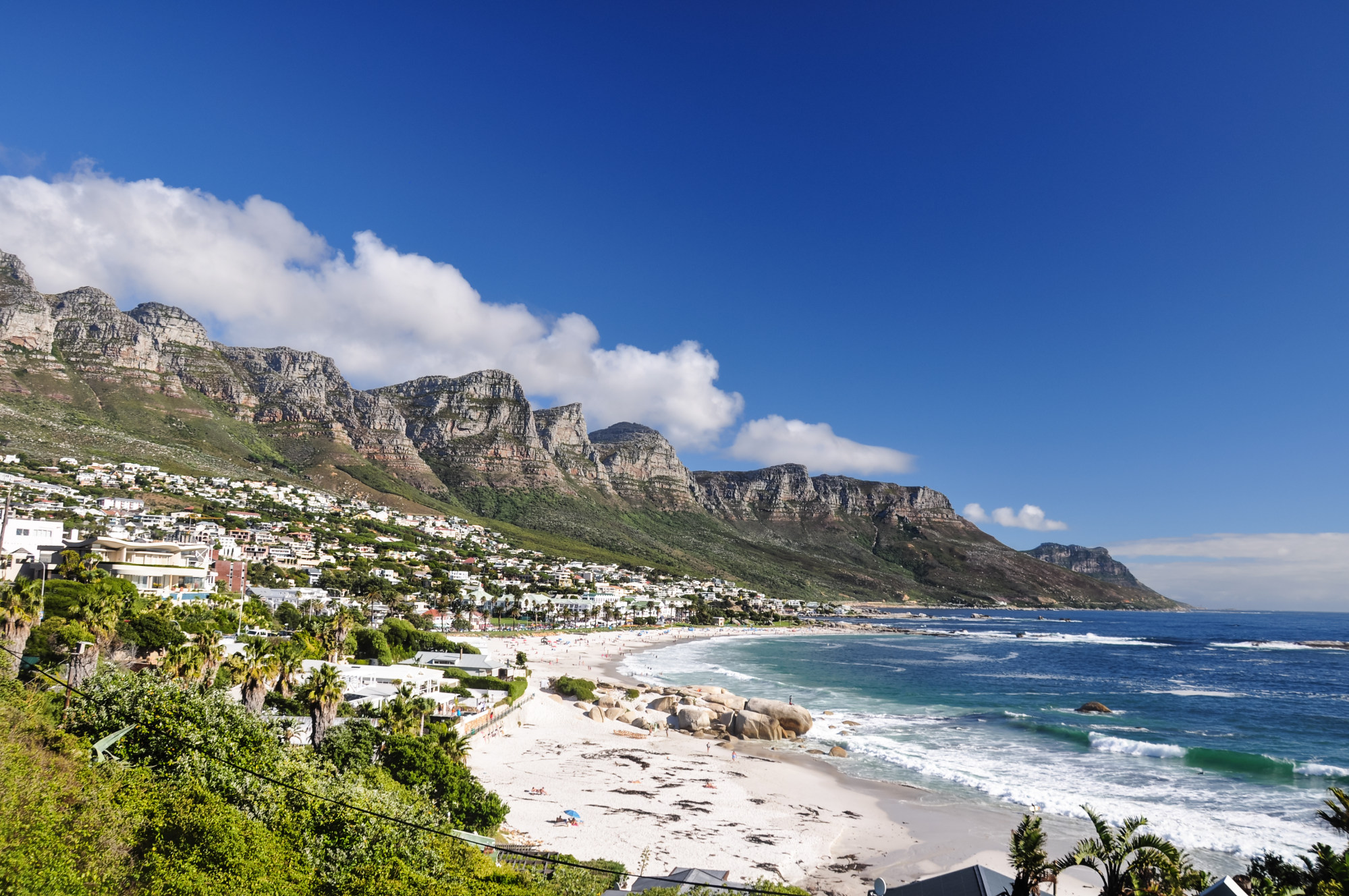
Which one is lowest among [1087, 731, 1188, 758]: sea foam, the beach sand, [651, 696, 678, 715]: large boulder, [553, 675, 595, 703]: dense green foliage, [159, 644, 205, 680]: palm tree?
[553, 675, 595, 703]: dense green foliage

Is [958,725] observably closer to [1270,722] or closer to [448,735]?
[1270,722]

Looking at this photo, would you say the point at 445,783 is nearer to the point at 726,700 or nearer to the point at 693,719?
the point at 693,719

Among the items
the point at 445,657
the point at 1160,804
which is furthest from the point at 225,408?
the point at 1160,804

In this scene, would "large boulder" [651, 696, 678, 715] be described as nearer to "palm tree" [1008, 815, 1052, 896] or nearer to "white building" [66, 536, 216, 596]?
"white building" [66, 536, 216, 596]

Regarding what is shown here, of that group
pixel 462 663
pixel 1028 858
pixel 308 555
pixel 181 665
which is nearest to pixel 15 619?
pixel 181 665

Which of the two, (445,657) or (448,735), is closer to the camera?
(448,735)

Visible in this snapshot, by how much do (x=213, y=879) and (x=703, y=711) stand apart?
3834 cm

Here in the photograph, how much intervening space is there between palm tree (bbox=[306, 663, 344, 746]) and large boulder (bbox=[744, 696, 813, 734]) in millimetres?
28895

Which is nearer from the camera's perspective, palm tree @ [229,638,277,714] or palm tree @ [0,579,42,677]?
palm tree @ [229,638,277,714]

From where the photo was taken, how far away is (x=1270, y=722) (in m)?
48.1

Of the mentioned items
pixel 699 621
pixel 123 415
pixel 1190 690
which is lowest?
pixel 699 621

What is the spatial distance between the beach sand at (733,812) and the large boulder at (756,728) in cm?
68

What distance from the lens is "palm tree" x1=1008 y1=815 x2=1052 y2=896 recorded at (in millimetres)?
12656

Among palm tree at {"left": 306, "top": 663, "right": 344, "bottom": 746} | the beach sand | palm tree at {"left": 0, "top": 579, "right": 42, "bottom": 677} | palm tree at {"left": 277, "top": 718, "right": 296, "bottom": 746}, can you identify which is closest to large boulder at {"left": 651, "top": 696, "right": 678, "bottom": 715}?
the beach sand
